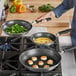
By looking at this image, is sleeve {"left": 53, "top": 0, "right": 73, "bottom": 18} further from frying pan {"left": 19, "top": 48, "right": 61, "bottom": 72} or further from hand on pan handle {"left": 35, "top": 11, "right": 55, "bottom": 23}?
frying pan {"left": 19, "top": 48, "right": 61, "bottom": 72}

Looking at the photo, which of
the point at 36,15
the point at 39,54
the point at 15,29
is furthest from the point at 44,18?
the point at 39,54

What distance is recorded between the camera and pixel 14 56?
174cm

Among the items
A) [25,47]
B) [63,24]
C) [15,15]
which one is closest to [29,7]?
[15,15]

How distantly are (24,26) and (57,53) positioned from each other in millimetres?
593

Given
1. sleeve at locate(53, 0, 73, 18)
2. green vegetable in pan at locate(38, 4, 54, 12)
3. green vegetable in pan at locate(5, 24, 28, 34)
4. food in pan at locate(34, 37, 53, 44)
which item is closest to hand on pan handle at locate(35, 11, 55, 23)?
sleeve at locate(53, 0, 73, 18)

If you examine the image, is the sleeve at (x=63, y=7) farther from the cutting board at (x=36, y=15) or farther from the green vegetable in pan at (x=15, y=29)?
the green vegetable in pan at (x=15, y=29)

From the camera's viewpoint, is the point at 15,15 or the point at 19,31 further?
the point at 15,15

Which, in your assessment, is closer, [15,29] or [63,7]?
[15,29]

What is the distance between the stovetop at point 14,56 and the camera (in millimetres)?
1562

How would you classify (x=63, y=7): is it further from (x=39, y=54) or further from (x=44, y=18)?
(x=39, y=54)

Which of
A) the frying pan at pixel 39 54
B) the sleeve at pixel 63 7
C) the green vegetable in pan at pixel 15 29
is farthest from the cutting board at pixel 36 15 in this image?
the frying pan at pixel 39 54

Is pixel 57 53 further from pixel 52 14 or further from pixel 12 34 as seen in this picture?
pixel 52 14

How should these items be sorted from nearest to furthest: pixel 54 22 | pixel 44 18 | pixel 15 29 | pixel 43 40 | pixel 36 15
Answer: pixel 43 40 < pixel 15 29 < pixel 44 18 < pixel 54 22 < pixel 36 15

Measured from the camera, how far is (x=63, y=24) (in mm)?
2518
